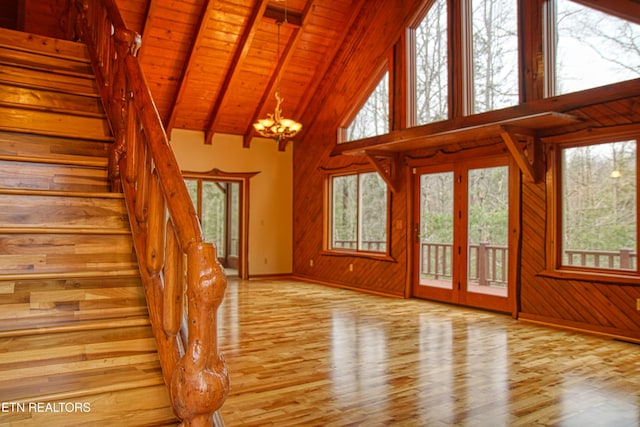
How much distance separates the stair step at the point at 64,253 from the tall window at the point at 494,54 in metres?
5.38

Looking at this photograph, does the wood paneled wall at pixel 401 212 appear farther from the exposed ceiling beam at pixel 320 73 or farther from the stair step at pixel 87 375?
the stair step at pixel 87 375

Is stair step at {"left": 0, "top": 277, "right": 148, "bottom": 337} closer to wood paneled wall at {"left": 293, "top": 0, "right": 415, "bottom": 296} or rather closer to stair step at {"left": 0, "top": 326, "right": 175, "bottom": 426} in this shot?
stair step at {"left": 0, "top": 326, "right": 175, "bottom": 426}

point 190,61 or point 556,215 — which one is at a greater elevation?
point 190,61

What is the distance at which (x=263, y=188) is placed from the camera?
10.1 metres

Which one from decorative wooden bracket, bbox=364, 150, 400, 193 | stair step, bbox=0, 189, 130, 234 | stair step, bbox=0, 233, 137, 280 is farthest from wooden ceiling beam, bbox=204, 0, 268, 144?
stair step, bbox=0, 233, 137, 280

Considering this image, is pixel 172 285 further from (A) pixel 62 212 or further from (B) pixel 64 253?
(A) pixel 62 212

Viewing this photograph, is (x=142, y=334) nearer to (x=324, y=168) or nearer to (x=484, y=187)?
(x=484, y=187)

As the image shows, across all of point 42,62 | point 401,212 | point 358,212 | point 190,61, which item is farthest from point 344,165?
point 42,62

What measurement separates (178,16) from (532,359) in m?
6.49

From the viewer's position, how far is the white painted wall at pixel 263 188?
Answer: 964 cm

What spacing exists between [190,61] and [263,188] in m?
3.22

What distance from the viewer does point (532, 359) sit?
4.18 meters

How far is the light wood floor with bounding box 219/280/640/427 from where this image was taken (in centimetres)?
292

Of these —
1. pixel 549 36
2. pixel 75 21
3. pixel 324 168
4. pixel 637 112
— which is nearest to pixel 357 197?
pixel 324 168
